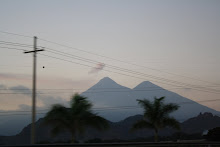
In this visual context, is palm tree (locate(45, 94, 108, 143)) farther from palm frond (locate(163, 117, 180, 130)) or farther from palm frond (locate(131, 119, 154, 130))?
palm frond (locate(163, 117, 180, 130))

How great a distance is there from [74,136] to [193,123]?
521 feet

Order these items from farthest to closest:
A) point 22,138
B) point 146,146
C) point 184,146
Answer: point 22,138, point 184,146, point 146,146

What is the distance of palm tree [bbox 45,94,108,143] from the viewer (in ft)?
100

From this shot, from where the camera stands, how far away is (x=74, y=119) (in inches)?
1204

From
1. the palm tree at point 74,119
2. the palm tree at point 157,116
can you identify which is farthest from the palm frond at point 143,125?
the palm tree at point 74,119

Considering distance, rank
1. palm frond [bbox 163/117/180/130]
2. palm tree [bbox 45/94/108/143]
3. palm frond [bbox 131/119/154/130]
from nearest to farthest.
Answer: palm tree [bbox 45/94/108/143] < palm frond [bbox 163/117/180/130] < palm frond [bbox 131/119/154/130]

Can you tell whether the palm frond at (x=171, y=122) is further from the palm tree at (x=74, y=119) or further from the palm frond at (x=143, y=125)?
the palm tree at (x=74, y=119)

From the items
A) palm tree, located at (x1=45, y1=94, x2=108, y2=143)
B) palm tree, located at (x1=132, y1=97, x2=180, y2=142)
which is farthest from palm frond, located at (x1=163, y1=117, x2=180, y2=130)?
palm tree, located at (x1=45, y1=94, x2=108, y2=143)

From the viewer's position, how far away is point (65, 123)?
3055cm

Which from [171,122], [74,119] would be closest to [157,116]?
[171,122]

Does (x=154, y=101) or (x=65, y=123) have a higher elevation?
(x=154, y=101)

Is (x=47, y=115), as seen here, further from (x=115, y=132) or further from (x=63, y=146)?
(x=115, y=132)

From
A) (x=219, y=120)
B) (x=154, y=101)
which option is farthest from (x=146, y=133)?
(x=154, y=101)

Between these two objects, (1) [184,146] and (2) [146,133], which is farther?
(2) [146,133]
